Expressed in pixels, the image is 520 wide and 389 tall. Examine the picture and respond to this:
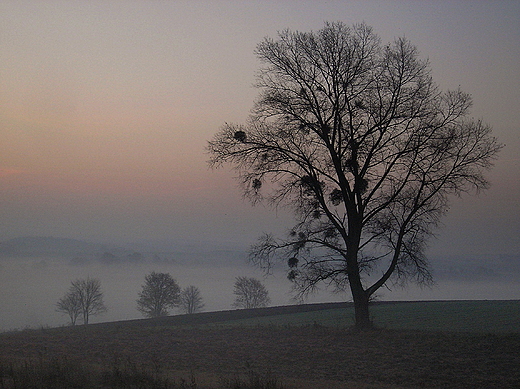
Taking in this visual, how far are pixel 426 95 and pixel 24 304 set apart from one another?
10079 cm

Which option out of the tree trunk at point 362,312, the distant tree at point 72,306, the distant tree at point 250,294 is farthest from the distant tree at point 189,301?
the tree trunk at point 362,312

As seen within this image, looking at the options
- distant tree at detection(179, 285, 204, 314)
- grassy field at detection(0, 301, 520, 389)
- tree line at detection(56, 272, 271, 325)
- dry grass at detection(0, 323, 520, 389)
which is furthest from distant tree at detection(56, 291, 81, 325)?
dry grass at detection(0, 323, 520, 389)

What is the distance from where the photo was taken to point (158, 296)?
6856 centimetres

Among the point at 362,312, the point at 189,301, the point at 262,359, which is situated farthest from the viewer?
the point at 189,301

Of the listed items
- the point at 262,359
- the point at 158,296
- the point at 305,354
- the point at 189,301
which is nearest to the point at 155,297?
the point at 158,296

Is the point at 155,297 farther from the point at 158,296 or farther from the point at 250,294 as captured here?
the point at 250,294

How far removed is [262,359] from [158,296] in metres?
56.9

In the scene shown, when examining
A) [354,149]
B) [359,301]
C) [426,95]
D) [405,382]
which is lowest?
[405,382]

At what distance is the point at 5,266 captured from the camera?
468 feet

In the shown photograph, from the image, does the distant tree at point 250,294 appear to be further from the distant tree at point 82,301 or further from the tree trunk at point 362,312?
the tree trunk at point 362,312

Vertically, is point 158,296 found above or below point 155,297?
above

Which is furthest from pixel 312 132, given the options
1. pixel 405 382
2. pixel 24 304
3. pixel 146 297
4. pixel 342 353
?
pixel 24 304

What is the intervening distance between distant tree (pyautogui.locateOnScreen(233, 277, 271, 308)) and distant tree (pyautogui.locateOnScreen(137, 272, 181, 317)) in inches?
580

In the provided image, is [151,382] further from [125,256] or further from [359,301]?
[125,256]
